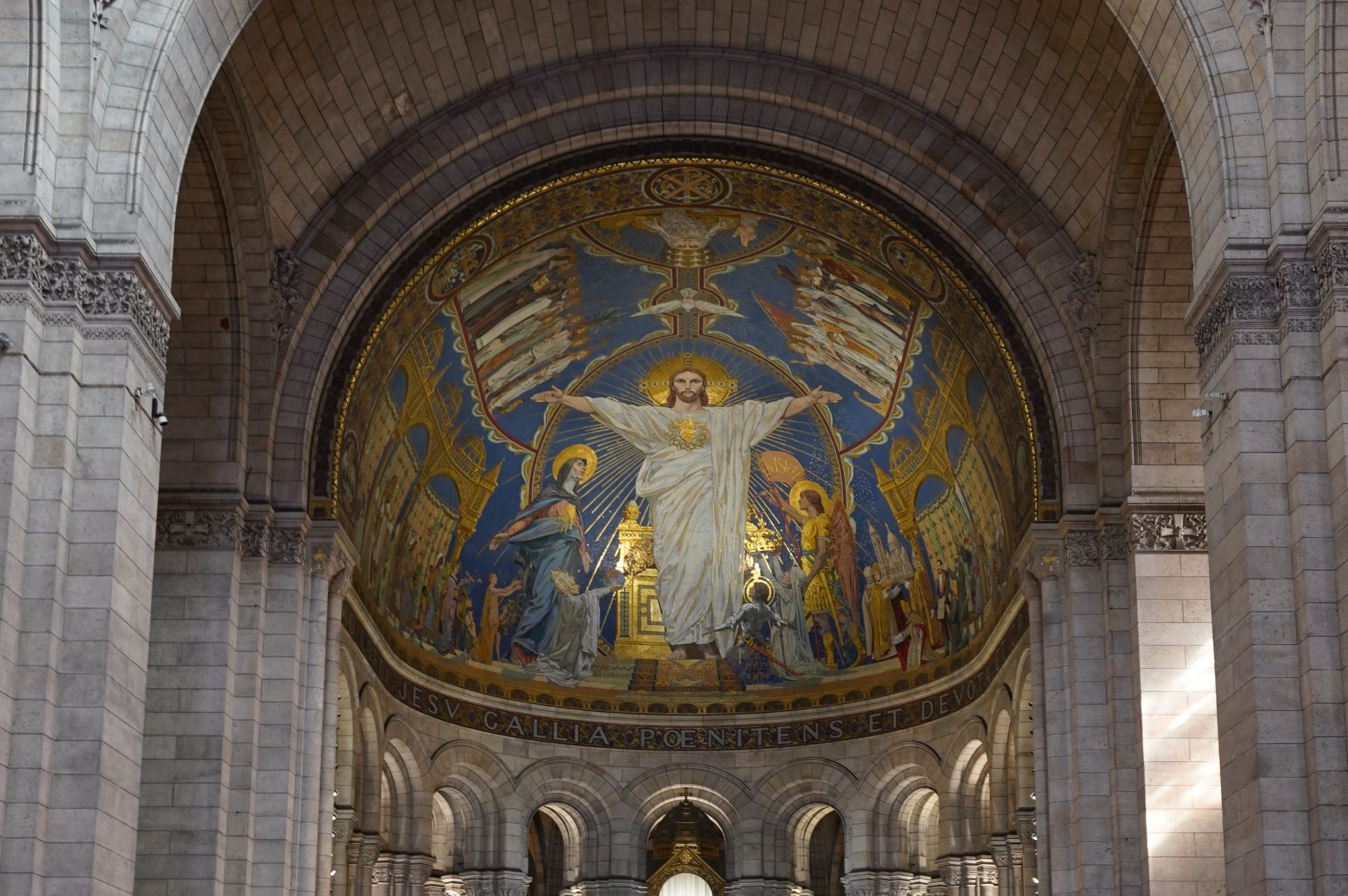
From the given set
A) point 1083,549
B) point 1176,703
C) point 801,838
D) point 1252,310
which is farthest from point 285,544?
point 801,838

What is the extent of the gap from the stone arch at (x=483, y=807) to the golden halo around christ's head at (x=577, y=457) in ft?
15.9

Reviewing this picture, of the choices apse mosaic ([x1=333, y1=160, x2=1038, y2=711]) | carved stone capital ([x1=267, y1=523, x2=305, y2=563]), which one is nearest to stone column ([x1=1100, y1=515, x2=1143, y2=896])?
apse mosaic ([x1=333, y1=160, x2=1038, y2=711])

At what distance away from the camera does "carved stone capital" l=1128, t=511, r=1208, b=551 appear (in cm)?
2311

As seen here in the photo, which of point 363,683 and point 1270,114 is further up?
point 1270,114

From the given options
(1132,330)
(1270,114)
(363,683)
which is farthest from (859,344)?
(1270,114)

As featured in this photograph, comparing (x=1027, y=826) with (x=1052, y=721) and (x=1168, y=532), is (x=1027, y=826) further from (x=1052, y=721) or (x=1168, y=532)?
(x=1168, y=532)

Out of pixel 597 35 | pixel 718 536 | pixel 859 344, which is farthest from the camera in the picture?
pixel 718 536

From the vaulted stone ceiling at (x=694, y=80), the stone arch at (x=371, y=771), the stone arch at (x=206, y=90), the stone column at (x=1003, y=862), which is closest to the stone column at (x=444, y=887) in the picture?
the stone arch at (x=371, y=771)

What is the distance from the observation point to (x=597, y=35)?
84.7 ft

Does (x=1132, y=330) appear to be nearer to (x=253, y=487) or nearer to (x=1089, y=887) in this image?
(x=1089, y=887)

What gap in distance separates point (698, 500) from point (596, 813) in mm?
5702

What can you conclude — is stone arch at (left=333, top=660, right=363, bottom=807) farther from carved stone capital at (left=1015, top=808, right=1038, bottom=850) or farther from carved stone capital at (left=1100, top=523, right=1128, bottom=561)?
carved stone capital at (left=1100, top=523, right=1128, bottom=561)

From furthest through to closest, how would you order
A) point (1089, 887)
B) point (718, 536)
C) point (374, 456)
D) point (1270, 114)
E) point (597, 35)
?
point (718, 536) < point (374, 456) < point (597, 35) < point (1089, 887) < point (1270, 114)

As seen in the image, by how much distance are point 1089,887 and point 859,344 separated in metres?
10.00
